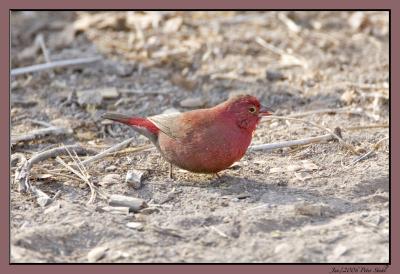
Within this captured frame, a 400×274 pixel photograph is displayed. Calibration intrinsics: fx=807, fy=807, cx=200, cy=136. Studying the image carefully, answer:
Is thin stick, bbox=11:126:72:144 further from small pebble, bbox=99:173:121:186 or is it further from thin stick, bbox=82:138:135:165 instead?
small pebble, bbox=99:173:121:186

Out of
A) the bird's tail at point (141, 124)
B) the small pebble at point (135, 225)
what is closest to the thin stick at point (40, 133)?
the bird's tail at point (141, 124)

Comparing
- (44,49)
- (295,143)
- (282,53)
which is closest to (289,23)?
(282,53)

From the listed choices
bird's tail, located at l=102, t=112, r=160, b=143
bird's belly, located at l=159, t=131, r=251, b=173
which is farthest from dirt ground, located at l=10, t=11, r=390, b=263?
bird's tail, located at l=102, t=112, r=160, b=143

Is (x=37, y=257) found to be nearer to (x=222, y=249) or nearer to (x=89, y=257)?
(x=89, y=257)

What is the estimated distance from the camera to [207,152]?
21.5 feet

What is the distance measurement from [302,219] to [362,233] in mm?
484

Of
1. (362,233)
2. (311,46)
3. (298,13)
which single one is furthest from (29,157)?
(298,13)

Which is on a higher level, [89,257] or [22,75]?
[22,75]

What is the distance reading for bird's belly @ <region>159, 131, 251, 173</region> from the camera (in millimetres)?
6566

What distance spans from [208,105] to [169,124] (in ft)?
6.66

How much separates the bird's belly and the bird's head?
15 cm

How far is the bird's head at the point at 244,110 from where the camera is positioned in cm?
675

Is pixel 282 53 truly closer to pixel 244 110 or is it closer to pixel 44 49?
pixel 44 49

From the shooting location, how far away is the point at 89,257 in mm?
5438
